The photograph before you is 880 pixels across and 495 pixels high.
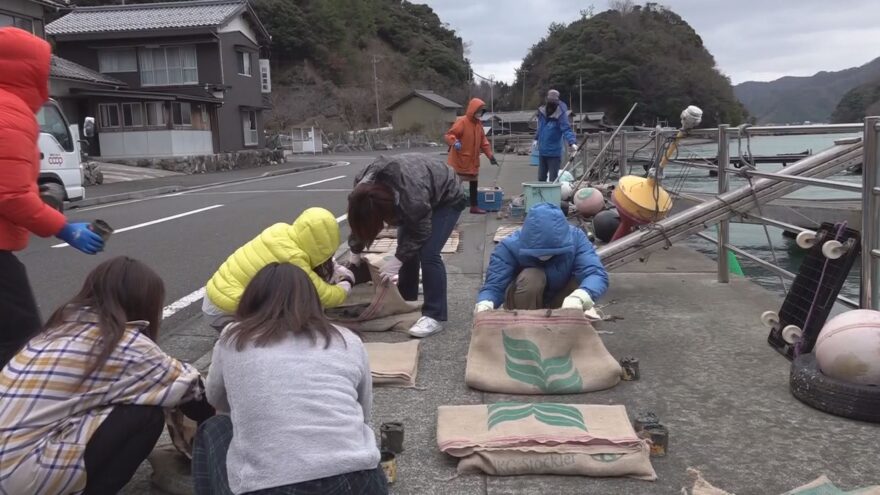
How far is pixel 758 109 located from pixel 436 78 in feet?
117

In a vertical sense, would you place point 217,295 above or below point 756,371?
above

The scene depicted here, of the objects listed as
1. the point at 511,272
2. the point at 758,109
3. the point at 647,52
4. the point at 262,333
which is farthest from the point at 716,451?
the point at 758,109

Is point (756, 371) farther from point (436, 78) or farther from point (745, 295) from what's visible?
point (436, 78)

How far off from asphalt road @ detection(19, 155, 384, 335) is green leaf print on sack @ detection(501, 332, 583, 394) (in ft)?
8.66

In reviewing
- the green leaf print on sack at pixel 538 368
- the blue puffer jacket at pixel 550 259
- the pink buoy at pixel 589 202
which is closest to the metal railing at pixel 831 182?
the blue puffer jacket at pixel 550 259

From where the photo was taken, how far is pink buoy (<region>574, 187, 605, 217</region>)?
8648 millimetres

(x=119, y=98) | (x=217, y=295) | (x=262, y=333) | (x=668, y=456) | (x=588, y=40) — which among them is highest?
(x=588, y=40)

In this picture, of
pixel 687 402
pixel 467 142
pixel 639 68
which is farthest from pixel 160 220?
pixel 639 68

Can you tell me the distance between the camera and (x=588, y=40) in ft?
Answer: 235

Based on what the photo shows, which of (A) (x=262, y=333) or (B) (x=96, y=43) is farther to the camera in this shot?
(B) (x=96, y=43)

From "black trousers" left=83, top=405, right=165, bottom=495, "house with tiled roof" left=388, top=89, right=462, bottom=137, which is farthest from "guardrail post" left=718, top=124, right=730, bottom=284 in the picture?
"house with tiled roof" left=388, top=89, right=462, bottom=137

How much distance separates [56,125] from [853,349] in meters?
13.4

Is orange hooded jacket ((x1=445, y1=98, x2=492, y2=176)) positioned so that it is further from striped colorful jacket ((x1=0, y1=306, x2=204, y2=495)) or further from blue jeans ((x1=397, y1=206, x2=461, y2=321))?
striped colorful jacket ((x1=0, y1=306, x2=204, y2=495))

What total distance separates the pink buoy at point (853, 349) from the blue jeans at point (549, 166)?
7591mm
